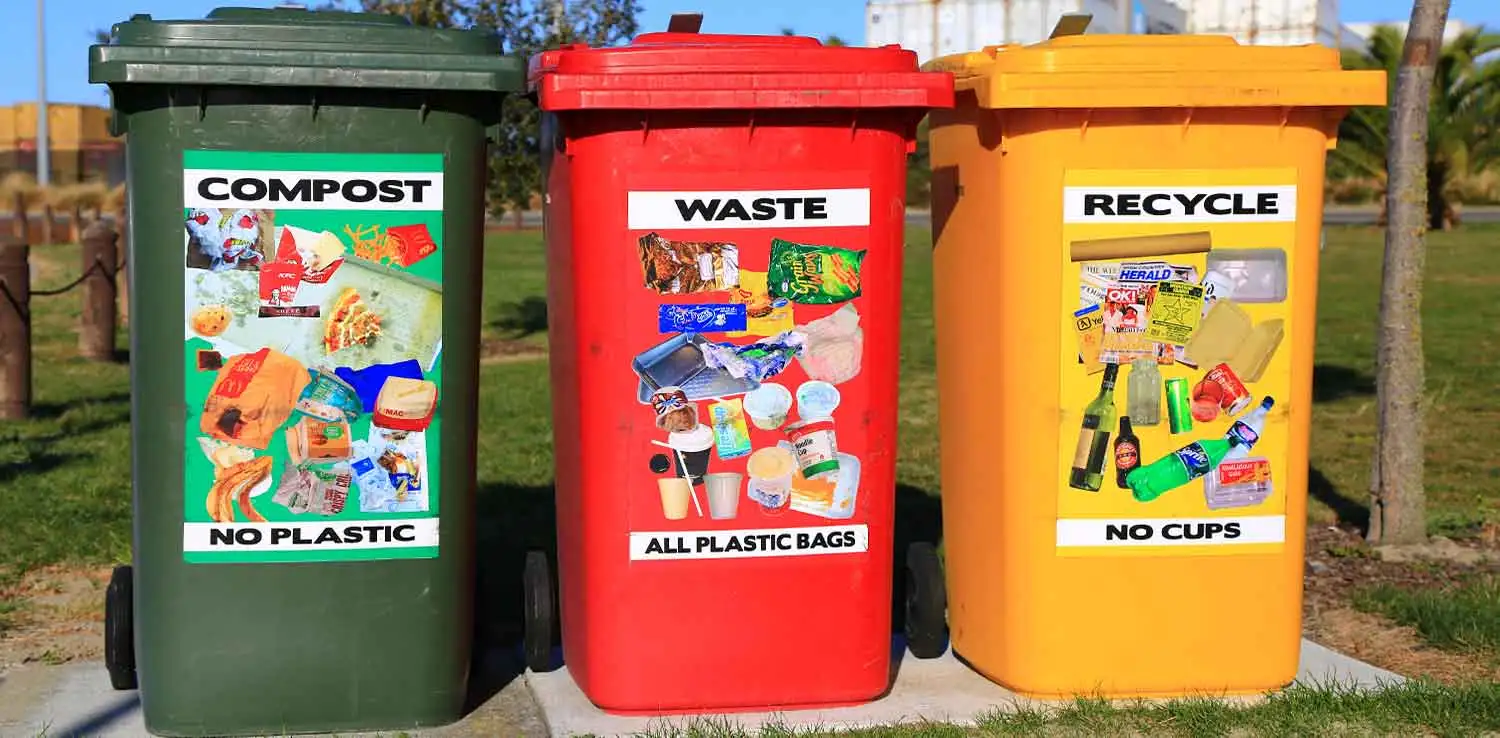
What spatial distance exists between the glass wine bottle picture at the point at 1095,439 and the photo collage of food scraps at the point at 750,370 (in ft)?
2.11

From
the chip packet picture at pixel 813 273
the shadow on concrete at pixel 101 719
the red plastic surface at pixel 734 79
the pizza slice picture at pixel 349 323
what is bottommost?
the shadow on concrete at pixel 101 719

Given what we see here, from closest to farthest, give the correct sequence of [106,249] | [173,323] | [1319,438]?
[173,323] < [1319,438] < [106,249]

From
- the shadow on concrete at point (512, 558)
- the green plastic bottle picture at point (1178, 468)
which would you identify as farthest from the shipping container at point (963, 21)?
the green plastic bottle picture at point (1178, 468)

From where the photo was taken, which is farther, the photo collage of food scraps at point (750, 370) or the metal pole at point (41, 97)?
the metal pole at point (41, 97)

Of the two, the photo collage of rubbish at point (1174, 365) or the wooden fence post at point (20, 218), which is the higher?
the wooden fence post at point (20, 218)

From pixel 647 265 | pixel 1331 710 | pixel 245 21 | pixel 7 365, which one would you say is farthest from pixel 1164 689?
pixel 7 365

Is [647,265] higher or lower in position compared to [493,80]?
lower

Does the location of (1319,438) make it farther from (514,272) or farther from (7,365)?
(514,272)

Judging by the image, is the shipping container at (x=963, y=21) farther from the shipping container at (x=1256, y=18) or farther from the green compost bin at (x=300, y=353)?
the green compost bin at (x=300, y=353)

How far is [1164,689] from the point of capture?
→ 518 centimetres

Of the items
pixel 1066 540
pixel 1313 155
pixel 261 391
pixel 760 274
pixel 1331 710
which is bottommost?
pixel 1331 710

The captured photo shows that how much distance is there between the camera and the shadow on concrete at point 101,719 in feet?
16.0

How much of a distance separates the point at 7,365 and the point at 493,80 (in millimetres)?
6975

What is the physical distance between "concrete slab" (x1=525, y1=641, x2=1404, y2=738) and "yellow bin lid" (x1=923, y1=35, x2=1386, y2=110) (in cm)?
173
